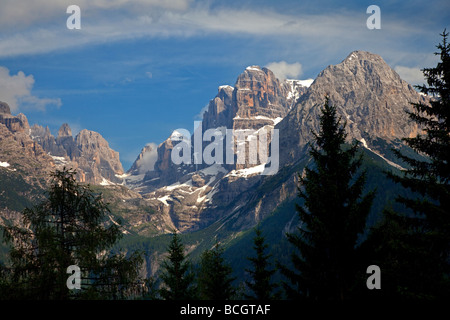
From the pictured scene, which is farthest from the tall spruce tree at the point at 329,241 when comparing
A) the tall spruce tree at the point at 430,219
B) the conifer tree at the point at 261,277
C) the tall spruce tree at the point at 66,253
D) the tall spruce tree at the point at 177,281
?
the conifer tree at the point at 261,277

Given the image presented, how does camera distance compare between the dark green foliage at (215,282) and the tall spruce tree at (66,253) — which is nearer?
the tall spruce tree at (66,253)

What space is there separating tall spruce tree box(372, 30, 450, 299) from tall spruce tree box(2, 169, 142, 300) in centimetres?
1454

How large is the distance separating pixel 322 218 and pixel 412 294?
7.10 meters

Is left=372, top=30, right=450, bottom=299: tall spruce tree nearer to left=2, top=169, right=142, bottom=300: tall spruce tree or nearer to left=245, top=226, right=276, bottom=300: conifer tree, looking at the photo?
left=2, top=169, right=142, bottom=300: tall spruce tree

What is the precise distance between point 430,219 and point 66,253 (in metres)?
18.7

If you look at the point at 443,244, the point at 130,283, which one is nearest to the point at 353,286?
the point at 443,244

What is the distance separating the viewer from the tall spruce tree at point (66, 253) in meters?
22.7

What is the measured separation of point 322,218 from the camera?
25.2m

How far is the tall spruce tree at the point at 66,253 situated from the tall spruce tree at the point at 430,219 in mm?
14540

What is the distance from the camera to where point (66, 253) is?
2427 centimetres

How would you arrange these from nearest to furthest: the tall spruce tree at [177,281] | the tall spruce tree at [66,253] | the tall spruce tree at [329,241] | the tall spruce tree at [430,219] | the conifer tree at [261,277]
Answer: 1. the tall spruce tree at [430,219]
2. the tall spruce tree at [66,253]
3. the tall spruce tree at [329,241]
4. the tall spruce tree at [177,281]
5. the conifer tree at [261,277]

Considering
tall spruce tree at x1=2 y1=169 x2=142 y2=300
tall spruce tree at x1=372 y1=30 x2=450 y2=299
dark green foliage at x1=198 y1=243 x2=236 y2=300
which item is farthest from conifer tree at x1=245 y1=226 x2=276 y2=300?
tall spruce tree at x1=372 y1=30 x2=450 y2=299

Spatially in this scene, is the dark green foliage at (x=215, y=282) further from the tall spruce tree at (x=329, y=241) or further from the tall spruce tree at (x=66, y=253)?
the tall spruce tree at (x=329, y=241)
